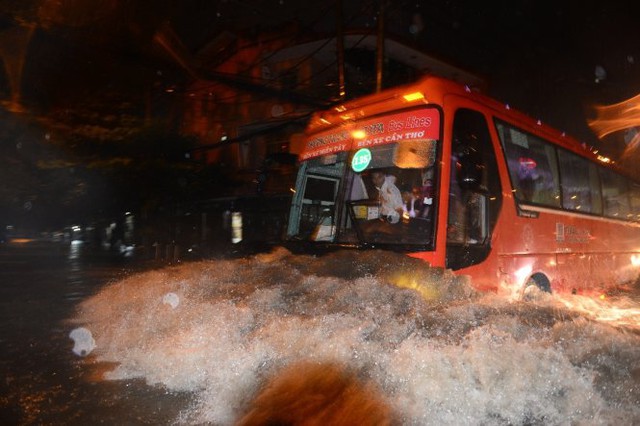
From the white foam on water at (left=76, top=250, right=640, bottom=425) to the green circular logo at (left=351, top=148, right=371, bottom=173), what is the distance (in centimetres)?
112

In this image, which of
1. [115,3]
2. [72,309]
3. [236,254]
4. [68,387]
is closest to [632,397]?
[68,387]

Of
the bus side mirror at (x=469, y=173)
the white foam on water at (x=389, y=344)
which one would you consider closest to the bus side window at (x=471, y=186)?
the bus side mirror at (x=469, y=173)

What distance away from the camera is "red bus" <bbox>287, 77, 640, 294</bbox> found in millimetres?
4445

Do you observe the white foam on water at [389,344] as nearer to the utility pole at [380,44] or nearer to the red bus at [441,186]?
the red bus at [441,186]

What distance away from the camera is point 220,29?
20.6m

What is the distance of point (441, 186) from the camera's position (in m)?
4.34

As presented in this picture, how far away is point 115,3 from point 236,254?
12.8ft

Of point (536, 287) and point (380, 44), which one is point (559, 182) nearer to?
point (536, 287)

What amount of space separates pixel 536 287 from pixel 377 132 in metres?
3.29

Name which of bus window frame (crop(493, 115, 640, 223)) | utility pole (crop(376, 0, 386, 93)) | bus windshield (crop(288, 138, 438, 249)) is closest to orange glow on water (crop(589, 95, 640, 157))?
bus window frame (crop(493, 115, 640, 223))

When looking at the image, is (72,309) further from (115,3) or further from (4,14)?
(115,3)

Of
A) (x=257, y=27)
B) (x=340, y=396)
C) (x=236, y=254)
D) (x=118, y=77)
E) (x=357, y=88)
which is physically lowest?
(x=340, y=396)

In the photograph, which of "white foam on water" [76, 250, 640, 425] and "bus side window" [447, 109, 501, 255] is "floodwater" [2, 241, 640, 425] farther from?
"bus side window" [447, 109, 501, 255]

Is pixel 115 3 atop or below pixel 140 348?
atop
